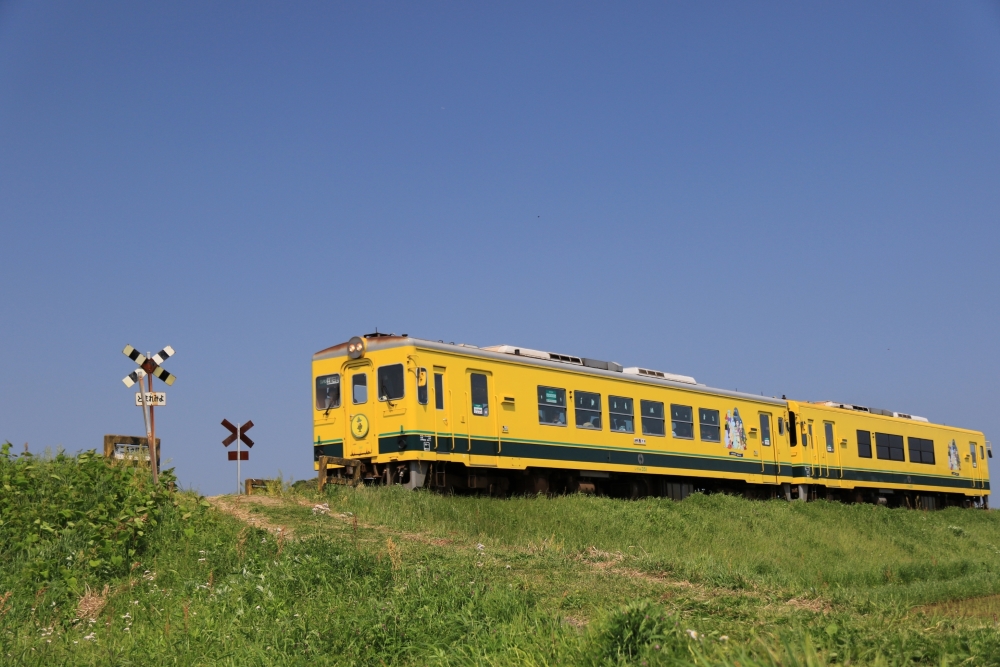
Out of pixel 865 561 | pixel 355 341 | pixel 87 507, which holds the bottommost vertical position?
pixel 865 561

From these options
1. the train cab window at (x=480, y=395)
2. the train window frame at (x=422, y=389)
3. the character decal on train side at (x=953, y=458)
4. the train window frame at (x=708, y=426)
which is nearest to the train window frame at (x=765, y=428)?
the train window frame at (x=708, y=426)

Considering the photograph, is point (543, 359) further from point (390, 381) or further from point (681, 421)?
point (681, 421)

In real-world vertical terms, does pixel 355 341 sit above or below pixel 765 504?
above

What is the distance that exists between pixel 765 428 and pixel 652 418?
5.54 m

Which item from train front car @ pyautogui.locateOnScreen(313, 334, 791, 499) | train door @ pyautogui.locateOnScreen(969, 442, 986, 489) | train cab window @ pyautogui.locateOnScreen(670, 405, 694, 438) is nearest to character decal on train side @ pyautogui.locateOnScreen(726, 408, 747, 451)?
train front car @ pyautogui.locateOnScreen(313, 334, 791, 499)

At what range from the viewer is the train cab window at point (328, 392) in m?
20.5

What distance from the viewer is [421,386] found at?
18.9 m

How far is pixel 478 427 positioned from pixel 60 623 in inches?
378

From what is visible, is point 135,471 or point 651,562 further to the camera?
point 135,471

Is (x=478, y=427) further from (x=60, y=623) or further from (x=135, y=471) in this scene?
(x=60, y=623)

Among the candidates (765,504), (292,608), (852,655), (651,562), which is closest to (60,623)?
(292,608)

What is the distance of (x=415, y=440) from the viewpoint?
61.6 feet

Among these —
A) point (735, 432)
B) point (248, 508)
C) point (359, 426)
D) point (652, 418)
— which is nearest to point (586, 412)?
point (652, 418)

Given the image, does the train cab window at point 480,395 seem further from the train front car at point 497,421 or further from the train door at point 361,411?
the train door at point 361,411
